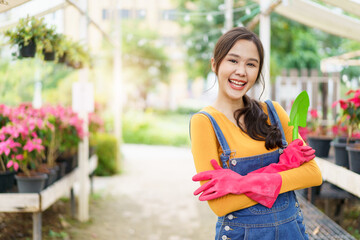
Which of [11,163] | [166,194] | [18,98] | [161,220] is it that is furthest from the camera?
[18,98]

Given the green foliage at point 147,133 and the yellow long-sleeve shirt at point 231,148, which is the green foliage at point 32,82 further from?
the yellow long-sleeve shirt at point 231,148

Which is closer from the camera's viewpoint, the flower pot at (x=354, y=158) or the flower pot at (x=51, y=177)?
the flower pot at (x=354, y=158)

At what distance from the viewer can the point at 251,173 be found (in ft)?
4.33

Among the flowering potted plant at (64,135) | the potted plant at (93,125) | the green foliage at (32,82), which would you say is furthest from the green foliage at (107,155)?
the flowering potted plant at (64,135)

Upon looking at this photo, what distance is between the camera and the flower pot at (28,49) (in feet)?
9.55

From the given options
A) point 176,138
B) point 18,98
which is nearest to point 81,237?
point 18,98

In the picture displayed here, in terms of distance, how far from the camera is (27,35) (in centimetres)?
283

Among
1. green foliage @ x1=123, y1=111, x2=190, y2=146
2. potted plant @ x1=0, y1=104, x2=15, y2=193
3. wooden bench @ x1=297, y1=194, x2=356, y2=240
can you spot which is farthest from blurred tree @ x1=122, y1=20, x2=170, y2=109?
wooden bench @ x1=297, y1=194, x2=356, y2=240

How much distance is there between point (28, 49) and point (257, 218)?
2.31m

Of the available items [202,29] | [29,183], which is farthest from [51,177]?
[202,29]

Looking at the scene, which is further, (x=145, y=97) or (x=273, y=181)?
(x=145, y=97)

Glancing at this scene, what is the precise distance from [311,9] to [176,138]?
8.92m

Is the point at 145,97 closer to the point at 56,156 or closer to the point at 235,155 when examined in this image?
the point at 56,156

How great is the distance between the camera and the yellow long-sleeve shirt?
51.5 inches
